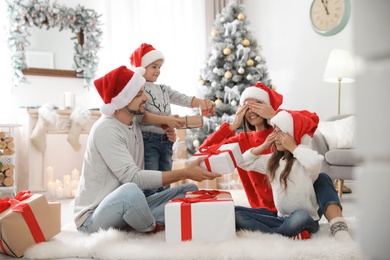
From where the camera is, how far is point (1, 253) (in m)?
2.11

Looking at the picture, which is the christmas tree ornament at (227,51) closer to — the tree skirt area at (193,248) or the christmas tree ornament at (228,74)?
the christmas tree ornament at (228,74)

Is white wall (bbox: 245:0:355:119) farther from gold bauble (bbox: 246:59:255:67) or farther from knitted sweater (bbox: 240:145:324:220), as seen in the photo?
knitted sweater (bbox: 240:145:324:220)

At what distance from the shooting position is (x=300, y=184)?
7.16ft

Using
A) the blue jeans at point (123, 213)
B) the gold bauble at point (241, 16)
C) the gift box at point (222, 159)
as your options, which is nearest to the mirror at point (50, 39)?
the gold bauble at point (241, 16)

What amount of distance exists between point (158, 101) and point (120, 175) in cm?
81

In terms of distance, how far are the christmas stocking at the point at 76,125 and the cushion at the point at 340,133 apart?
233cm

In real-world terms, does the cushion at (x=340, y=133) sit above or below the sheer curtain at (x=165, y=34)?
below

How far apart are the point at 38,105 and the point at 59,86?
1.28 feet

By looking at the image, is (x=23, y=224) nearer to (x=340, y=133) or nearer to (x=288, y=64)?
(x=340, y=133)

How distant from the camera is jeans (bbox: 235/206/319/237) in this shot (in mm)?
2088

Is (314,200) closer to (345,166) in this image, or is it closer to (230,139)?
(230,139)

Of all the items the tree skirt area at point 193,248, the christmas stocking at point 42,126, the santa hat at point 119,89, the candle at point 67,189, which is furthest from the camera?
the candle at point 67,189

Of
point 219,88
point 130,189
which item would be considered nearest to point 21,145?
point 219,88

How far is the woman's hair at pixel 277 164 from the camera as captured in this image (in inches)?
86.0
